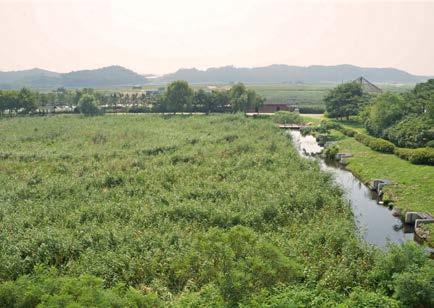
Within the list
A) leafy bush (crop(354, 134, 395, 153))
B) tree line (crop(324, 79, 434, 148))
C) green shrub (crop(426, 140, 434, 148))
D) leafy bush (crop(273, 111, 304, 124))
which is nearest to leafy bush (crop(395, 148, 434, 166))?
green shrub (crop(426, 140, 434, 148))

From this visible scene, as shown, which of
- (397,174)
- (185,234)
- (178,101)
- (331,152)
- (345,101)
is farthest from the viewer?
(178,101)

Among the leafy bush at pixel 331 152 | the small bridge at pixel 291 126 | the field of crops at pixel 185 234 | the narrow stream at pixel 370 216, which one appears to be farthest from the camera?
the small bridge at pixel 291 126

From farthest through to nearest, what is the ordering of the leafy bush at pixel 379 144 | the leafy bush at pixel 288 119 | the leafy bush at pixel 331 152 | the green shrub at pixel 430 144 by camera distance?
the leafy bush at pixel 288 119 < the leafy bush at pixel 331 152 < the leafy bush at pixel 379 144 < the green shrub at pixel 430 144

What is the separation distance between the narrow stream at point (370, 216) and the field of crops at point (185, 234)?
77.0 inches

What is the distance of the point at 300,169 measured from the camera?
2981 cm

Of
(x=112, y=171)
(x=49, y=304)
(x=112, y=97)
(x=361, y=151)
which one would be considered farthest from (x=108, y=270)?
(x=112, y=97)

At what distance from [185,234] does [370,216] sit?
41.7 ft

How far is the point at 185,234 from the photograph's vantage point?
714 inches

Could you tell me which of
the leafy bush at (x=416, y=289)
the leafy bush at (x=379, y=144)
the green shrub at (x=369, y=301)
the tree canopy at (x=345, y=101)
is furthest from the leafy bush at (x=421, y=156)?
the tree canopy at (x=345, y=101)

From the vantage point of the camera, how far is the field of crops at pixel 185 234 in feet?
40.5

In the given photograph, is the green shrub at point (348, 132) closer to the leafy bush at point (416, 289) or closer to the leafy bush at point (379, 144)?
the leafy bush at point (379, 144)

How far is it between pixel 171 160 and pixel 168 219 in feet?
44.1

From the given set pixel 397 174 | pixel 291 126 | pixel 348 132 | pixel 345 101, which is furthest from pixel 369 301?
pixel 345 101

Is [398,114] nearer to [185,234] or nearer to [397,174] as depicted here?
[397,174]
